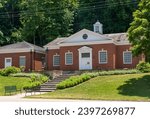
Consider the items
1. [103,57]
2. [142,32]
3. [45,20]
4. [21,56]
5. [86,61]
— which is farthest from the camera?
[45,20]

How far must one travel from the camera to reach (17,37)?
66.6m

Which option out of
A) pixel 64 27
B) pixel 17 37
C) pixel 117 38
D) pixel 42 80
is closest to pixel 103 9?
pixel 64 27

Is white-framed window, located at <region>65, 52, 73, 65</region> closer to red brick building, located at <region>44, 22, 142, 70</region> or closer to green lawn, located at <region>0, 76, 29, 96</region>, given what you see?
red brick building, located at <region>44, 22, 142, 70</region>

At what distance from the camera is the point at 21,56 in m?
46.8

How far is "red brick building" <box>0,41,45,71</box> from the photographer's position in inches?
1828

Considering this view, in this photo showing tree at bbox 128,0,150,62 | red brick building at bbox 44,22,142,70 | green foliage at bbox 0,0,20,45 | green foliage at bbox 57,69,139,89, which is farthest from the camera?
→ green foliage at bbox 0,0,20,45

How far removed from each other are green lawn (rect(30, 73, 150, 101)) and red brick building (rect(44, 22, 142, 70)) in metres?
7.38

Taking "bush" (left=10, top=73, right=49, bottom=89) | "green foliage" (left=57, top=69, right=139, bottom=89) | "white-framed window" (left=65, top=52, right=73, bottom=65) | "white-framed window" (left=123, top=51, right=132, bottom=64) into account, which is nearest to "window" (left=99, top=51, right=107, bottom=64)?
"white-framed window" (left=123, top=51, right=132, bottom=64)

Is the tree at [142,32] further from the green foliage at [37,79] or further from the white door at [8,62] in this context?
the white door at [8,62]

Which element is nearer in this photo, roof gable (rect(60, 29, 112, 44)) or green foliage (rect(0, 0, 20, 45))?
roof gable (rect(60, 29, 112, 44))

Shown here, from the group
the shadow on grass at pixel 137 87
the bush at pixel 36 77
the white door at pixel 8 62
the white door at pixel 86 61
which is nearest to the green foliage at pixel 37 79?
the bush at pixel 36 77

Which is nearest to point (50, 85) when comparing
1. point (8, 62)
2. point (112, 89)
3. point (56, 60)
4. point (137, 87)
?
point (112, 89)

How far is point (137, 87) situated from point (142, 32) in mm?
4625

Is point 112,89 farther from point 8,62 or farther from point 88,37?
point 8,62
